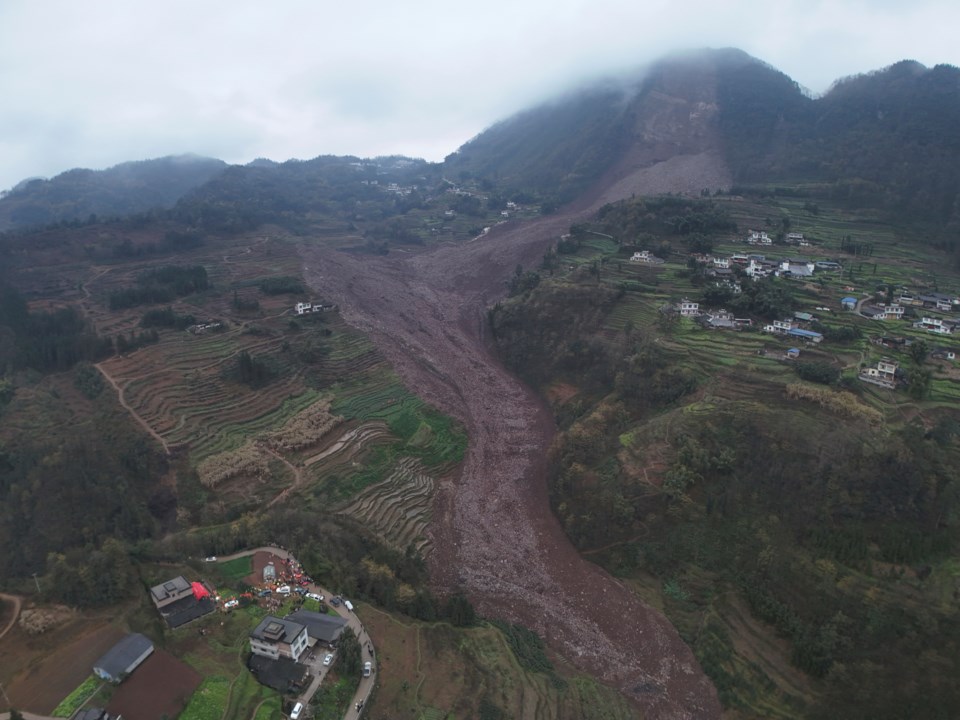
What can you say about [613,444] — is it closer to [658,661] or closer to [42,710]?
[658,661]

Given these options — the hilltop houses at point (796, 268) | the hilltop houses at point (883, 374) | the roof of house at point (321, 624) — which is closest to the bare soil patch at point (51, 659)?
the roof of house at point (321, 624)

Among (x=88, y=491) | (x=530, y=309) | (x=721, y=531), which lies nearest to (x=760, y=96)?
(x=530, y=309)

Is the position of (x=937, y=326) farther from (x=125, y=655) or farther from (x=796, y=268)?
(x=125, y=655)

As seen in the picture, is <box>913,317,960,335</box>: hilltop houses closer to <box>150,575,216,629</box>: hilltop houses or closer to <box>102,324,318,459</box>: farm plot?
<box>102,324,318,459</box>: farm plot

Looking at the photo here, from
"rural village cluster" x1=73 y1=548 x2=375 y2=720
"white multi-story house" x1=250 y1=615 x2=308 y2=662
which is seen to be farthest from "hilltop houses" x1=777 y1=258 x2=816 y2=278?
"white multi-story house" x1=250 y1=615 x2=308 y2=662

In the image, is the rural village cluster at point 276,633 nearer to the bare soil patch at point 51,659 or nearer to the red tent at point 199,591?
the red tent at point 199,591

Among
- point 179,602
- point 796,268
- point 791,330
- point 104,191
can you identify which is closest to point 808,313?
point 791,330
